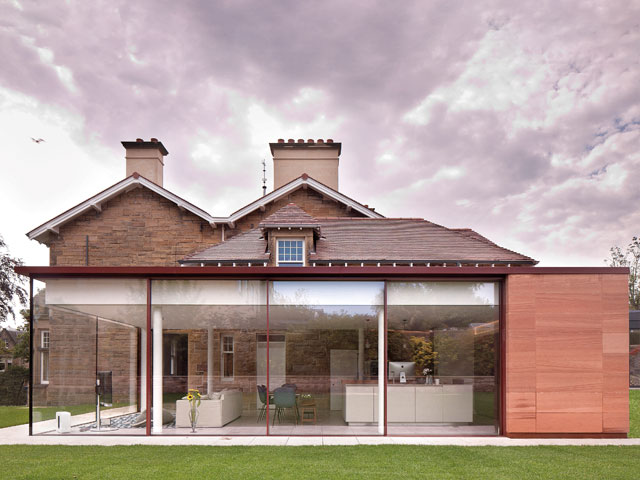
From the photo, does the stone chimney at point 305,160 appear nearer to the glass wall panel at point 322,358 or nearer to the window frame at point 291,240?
the window frame at point 291,240

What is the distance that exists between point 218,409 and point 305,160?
12.8 m

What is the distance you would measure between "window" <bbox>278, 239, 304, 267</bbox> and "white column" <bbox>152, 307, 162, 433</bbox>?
6234 millimetres

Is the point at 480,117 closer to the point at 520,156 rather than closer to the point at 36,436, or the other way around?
the point at 520,156

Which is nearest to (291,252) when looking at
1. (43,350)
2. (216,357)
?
(216,357)

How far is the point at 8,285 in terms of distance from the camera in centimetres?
2427

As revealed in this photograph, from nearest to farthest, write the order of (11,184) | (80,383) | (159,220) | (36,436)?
(36,436) → (80,383) → (159,220) → (11,184)

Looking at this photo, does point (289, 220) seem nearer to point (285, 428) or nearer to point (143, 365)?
point (143, 365)

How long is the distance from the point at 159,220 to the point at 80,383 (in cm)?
898

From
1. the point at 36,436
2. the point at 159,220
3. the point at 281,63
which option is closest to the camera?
the point at 36,436

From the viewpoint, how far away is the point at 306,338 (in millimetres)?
9883

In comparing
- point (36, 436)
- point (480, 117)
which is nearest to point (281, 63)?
point (480, 117)

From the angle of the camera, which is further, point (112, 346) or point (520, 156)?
point (520, 156)

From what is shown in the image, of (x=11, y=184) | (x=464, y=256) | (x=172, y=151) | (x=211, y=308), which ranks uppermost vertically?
(x=172, y=151)

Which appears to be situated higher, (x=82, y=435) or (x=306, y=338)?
(x=306, y=338)
